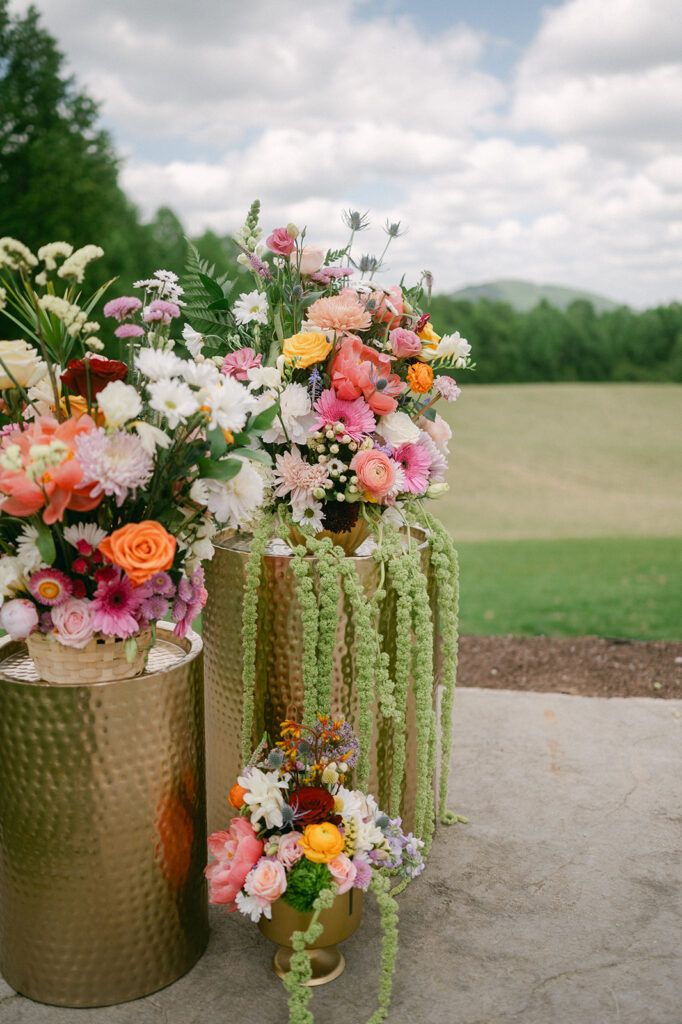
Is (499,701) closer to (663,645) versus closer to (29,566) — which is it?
(663,645)

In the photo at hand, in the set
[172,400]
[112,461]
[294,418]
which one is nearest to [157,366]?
[172,400]

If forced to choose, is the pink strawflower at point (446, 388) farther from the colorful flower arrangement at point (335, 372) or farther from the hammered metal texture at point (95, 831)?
Result: the hammered metal texture at point (95, 831)

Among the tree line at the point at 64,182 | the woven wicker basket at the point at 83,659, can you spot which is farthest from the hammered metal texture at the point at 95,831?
the tree line at the point at 64,182

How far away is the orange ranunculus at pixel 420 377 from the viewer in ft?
7.75

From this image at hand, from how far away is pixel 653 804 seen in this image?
294 centimetres

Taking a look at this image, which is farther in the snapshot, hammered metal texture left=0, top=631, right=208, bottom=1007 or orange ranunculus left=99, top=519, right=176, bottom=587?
hammered metal texture left=0, top=631, right=208, bottom=1007

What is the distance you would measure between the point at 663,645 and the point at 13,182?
16.6 m

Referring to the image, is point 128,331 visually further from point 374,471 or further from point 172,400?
point 374,471

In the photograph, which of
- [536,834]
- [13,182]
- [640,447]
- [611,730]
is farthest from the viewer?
[640,447]

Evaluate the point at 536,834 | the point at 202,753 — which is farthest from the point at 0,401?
the point at 536,834

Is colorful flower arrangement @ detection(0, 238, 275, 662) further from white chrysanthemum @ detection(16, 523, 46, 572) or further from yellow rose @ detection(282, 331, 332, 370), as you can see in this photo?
yellow rose @ detection(282, 331, 332, 370)

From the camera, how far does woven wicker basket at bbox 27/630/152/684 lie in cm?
186

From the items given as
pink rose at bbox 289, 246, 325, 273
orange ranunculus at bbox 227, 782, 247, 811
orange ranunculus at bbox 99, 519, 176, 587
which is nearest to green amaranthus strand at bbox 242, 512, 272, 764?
orange ranunculus at bbox 227, 782, 247, 811

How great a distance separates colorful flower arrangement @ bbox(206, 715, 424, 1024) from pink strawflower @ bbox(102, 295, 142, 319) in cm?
110
